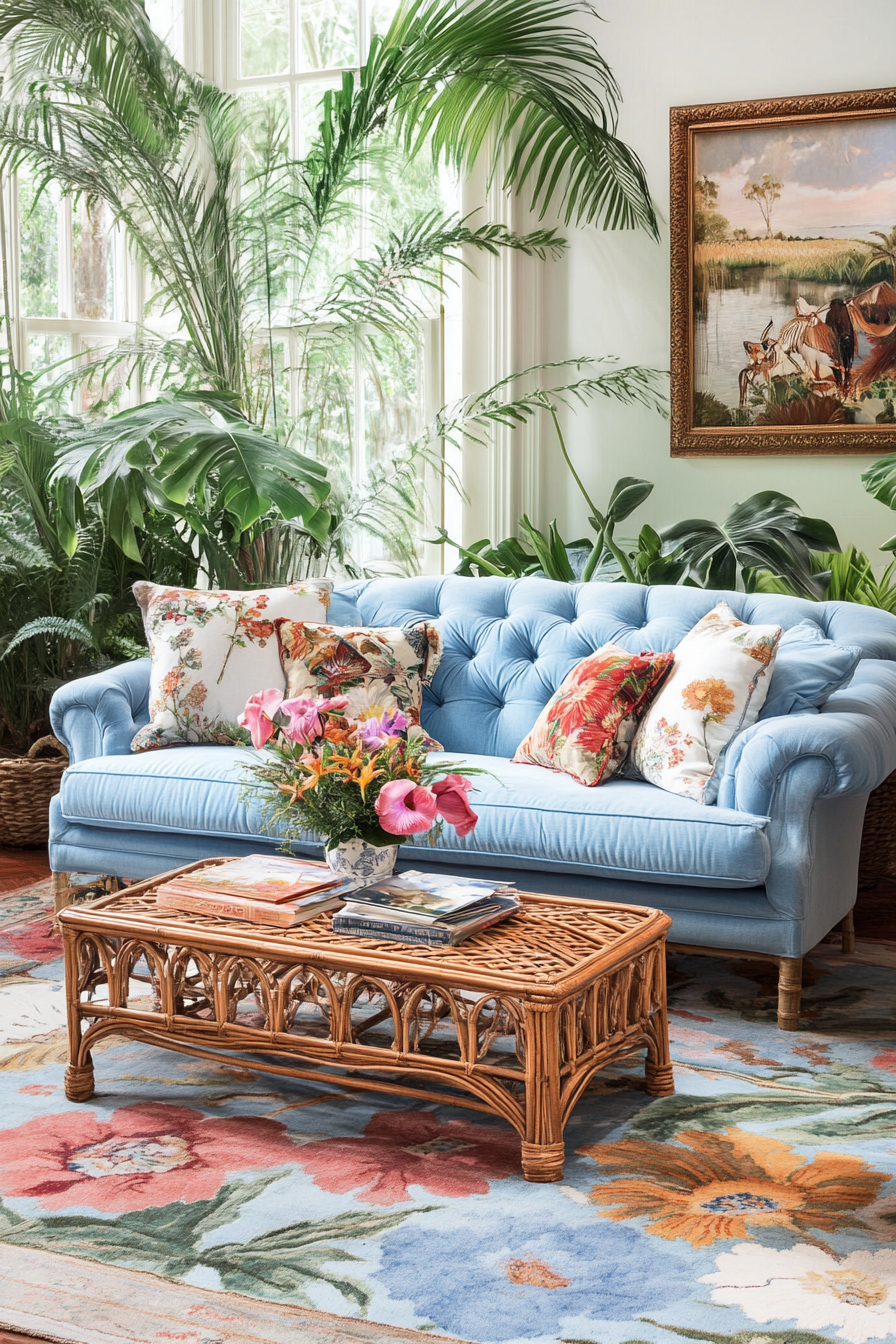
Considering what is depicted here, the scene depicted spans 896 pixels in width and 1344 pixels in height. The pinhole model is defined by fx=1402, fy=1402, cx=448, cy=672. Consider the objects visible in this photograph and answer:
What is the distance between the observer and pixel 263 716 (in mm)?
2508

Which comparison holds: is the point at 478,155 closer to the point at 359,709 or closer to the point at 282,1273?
the point at 359,709

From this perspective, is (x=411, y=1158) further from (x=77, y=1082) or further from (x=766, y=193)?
(x=766, y=193)

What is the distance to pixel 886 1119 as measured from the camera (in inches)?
96.0

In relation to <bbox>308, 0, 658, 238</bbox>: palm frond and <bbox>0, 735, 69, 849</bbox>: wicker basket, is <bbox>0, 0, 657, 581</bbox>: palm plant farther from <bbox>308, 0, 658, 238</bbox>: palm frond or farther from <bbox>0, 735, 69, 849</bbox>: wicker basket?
<bbox>0, 735, 69, 849</bbox>: wicker basket

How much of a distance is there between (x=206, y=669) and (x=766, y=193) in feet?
8.03

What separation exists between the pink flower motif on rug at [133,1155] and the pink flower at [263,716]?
662 millimetres

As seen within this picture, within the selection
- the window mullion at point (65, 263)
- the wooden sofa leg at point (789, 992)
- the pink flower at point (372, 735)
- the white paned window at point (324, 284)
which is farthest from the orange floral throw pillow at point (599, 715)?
the window mullion at point (65, 263)

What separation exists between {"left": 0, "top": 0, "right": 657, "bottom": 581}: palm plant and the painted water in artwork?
295 millimetres

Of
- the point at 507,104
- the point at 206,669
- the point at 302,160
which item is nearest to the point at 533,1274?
the point at 206,669

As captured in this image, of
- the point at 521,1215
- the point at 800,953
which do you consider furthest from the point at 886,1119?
the point at 521,1215

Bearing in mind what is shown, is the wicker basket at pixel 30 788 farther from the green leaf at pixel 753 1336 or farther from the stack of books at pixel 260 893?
the green leaf at pixel 753 1336

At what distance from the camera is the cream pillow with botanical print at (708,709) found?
307cm

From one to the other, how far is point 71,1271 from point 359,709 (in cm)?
171

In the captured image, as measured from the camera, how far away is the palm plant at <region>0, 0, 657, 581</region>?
14.1 ft
